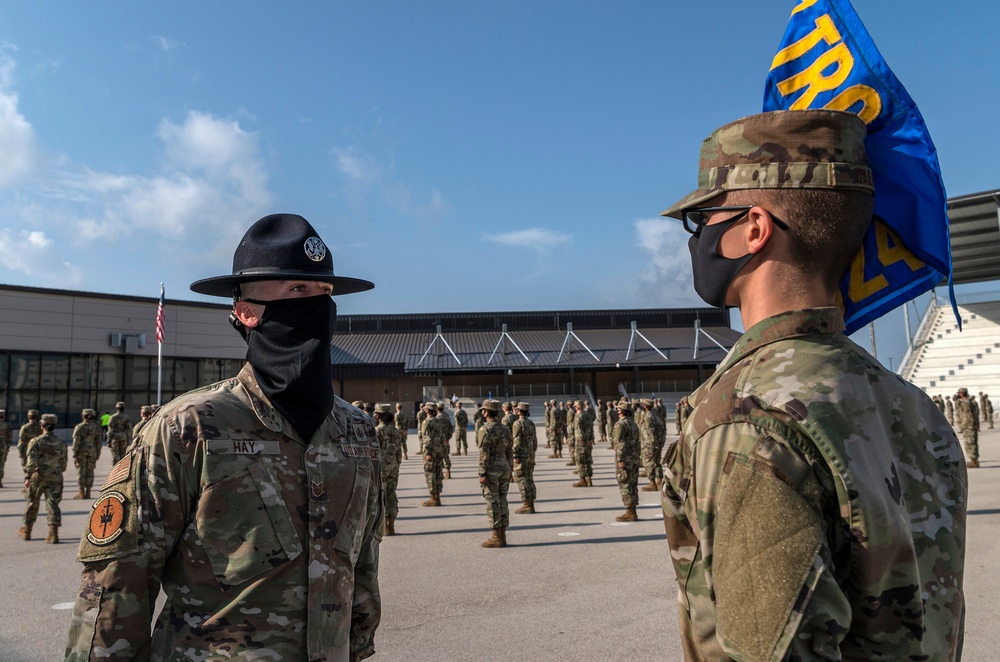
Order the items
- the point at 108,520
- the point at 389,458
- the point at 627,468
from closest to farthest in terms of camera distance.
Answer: the point at 108,520
the point at 627,468
the point at 389,458

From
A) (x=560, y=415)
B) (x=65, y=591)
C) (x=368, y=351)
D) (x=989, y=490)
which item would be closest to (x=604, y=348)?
(x=368, y=351)

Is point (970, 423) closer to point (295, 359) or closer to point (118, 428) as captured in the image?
point (295, 359)

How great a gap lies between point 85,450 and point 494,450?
30.3ft

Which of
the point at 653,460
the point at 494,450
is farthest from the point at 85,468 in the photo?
the point at 653,460

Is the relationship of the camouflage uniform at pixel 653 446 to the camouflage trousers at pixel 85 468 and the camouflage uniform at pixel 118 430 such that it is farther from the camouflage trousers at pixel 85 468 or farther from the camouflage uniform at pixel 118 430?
the camouflage uniform at pixel 118 430

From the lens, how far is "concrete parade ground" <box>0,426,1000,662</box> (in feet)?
16.7

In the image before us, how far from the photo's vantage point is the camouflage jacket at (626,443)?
35.7 feet

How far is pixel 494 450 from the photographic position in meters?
9.70

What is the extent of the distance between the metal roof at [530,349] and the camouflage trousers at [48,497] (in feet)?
121

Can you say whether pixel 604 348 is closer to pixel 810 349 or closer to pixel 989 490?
pixel 989 490

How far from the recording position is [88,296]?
33.1m

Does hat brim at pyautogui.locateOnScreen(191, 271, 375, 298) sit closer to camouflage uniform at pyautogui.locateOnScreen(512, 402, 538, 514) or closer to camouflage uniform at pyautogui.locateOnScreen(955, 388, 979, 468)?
camouflage uniform at pyautogui.locateOnScreen(512, 402, 538, 514)

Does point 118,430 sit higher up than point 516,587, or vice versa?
point 118,430

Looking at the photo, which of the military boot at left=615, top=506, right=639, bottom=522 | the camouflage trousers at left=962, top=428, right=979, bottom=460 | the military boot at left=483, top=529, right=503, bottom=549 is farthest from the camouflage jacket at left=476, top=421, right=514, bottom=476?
the camouflage trousers at left=962, top=428, right=979, bottom=460
